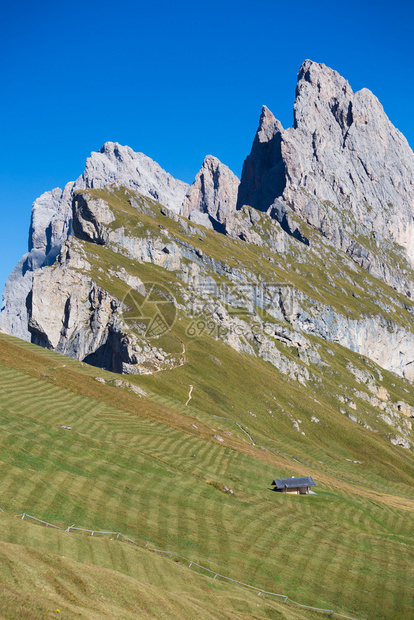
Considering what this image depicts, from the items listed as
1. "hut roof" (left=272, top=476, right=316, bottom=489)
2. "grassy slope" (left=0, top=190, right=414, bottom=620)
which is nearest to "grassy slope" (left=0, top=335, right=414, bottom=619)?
"grassy slope" (left=0, top=190, right=414, bottom=620)

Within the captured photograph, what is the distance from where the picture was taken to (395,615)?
150 ft

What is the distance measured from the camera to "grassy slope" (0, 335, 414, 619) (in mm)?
33125

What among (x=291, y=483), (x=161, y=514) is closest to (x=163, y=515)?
(x=161, y=514)

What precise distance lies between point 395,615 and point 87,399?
68.7m

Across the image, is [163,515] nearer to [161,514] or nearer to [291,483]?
[161,514]

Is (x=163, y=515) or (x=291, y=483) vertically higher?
(x=291, y=483)

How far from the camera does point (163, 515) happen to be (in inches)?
2122

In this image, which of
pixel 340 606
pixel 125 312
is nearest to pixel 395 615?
pixel 340 606

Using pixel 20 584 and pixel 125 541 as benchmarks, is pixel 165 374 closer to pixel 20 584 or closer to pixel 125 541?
pixel 125 541

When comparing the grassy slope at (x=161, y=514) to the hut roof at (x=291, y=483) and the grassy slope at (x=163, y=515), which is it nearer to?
the grassy slope at (x=163, y=515)

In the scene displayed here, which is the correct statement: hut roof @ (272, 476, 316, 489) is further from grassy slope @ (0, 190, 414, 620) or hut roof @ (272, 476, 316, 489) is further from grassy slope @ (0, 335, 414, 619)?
grassy slope @ (0, 335, 414, 619)

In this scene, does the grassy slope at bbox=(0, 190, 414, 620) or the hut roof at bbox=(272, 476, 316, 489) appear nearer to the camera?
the grassy slope at bbox=(0, 190, 414, 620)

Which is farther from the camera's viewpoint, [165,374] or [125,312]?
[125,312]

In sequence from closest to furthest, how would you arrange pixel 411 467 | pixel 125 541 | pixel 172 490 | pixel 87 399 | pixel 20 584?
1. pixel 20 584
2. pixel 125 541
3. pixel 172 490
4. pixel 87 399
5. pixel 411 467
